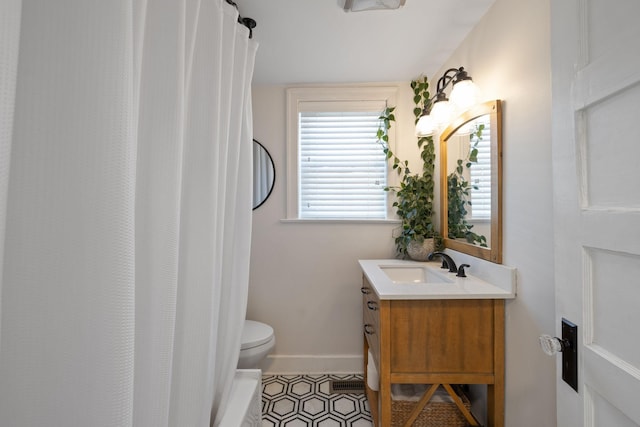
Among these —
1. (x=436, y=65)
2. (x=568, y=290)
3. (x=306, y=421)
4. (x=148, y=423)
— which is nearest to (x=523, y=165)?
(x=568, y=290)

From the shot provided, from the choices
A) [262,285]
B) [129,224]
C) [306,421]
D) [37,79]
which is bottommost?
[306,421]

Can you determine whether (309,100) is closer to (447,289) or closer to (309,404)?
(447,289)

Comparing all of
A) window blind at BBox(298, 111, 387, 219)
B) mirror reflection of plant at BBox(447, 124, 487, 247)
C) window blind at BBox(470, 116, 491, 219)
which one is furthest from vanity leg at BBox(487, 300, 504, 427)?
window blind at BBox(298, 111, 387, 219)

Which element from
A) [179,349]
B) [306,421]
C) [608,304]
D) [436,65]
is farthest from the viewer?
[436,65]

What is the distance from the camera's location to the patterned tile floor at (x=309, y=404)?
5.53 ft

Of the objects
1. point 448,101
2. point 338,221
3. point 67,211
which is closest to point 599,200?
point 67,211

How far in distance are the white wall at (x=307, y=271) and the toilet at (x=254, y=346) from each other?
0.36 m

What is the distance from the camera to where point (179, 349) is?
2.75 ft

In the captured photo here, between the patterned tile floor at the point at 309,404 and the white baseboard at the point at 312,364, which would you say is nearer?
the patterned tile floor at the point at 309,404

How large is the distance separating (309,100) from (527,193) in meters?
1.65

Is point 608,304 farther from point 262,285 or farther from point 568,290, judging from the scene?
point 262,285

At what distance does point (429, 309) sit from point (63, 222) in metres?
1.30

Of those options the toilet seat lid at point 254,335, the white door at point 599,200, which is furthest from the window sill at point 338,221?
the white door at point 599,200

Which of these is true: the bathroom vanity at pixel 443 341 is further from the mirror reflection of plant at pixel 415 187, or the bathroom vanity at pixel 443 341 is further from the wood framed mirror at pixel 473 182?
the mirror reflection of plant at pixel 415 187
